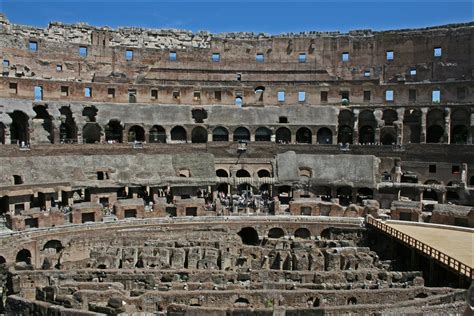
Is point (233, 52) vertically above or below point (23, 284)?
above

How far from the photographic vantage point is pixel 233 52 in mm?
54094

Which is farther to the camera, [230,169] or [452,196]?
[230,169]

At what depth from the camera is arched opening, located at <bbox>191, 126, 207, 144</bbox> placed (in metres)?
48.7

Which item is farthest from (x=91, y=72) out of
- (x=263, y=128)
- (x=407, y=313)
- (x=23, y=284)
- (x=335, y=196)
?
(x=407, y=313)

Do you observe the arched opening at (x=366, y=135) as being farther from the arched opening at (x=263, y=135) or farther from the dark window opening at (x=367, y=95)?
the arched opening at (x=263, y=135)

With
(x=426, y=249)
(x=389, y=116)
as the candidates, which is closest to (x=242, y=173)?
(x=389, y=116)

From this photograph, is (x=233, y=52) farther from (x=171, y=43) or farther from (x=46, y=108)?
(x=46, y=108)

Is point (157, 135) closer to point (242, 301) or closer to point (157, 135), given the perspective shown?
point (157, 135)

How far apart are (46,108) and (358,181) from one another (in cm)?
3081

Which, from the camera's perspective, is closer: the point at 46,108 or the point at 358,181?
the point at 358,181

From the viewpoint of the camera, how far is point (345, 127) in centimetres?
4956

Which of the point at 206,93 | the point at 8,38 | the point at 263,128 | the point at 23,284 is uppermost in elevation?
the point at 8,38

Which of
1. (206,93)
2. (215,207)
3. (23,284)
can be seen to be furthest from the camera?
(206,93)

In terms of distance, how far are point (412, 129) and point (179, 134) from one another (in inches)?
1000
